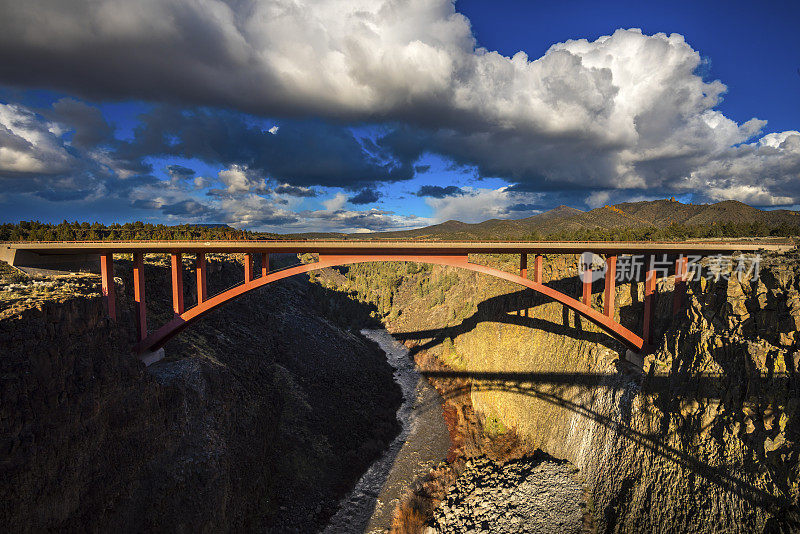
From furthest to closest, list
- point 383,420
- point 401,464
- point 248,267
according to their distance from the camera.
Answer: point 383,420
point 401,464
point 248,267

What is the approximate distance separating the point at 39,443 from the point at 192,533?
7057mm

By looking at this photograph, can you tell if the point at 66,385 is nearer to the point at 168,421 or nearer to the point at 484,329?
the point at 168,421

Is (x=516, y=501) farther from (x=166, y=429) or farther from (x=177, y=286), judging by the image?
(x=177, y=286)

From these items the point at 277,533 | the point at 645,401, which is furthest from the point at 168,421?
the point at 645,401

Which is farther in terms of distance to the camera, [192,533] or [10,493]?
[192,533]

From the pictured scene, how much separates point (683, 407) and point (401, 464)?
16.8m

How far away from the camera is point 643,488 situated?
15.1 m

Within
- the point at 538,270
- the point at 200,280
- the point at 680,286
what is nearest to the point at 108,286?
the point at 200,280

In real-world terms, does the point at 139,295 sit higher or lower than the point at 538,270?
lower

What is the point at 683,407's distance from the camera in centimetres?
1458

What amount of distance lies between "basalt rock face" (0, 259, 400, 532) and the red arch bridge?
7.85 ft

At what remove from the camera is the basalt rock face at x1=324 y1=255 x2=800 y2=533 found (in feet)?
37.8

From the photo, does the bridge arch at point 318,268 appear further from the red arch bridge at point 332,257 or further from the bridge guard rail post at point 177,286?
the bridge guard rail post at point 177,286

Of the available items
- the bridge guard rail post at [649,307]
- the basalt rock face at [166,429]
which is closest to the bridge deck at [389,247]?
the bridge guard rail post at [649,307]
